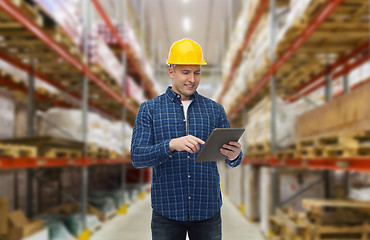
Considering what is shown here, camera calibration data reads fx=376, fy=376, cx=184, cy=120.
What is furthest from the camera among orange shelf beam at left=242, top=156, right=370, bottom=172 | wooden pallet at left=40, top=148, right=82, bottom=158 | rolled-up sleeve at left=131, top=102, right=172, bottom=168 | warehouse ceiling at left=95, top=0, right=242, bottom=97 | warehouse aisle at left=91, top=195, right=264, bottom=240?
warehouse ceiling at left=95, top=0, right=242, bottom=97

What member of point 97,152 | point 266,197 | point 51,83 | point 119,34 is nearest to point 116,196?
point 97,152

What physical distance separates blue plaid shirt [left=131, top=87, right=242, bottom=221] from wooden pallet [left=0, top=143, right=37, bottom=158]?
8.86 feet

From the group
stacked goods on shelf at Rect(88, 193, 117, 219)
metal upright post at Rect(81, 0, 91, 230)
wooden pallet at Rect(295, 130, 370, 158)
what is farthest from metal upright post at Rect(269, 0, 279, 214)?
stacked goods on shelf at Rect(88, 193, 117, 219)

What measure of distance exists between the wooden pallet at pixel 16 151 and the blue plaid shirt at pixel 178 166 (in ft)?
8.86

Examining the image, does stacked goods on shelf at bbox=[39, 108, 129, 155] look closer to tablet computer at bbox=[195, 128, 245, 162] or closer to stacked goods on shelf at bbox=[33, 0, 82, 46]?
stacked goods on shelf at bbox=[33, 0, 82, 46]

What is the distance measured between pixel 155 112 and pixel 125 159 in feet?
26.1

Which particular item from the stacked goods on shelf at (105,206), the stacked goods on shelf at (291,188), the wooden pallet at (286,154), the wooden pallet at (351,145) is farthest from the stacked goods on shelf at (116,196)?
the wooden pallet at (351,145)

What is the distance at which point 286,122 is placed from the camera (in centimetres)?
581

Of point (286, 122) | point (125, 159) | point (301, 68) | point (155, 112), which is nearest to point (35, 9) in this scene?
point (155, 112)

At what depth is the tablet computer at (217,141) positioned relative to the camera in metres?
1.10

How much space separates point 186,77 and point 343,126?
2.86m

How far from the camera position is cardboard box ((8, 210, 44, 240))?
4.25 meters

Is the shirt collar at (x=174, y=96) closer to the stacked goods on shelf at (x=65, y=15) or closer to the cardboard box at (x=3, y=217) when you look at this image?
the stacked goods on shelf at (x=65, y=15)

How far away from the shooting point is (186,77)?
126 cm
